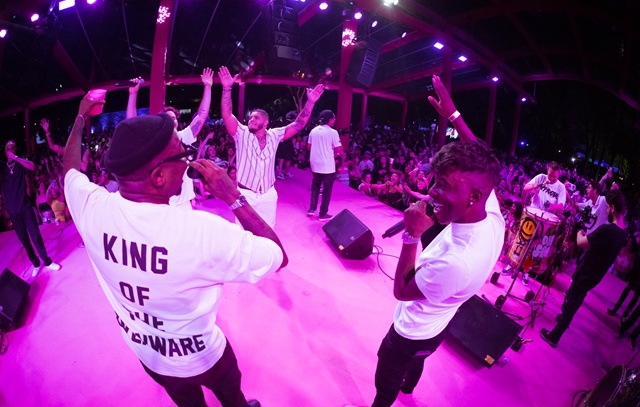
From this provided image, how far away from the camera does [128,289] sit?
1.12m

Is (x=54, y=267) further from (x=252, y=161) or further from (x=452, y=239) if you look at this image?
(x=452, y=239)

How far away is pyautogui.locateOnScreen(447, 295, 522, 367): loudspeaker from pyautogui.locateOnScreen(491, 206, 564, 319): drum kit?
1168 millimetres

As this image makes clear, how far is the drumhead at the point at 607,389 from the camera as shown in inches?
74.9

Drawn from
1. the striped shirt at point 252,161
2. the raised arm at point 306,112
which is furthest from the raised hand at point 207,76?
the raised arm at point 306,112

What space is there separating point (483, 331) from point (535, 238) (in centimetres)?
190

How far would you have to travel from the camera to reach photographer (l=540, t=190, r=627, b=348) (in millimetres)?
2740

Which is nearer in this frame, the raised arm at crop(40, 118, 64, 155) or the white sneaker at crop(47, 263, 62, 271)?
the white sneaker at crop(47, 263, 62, 271)

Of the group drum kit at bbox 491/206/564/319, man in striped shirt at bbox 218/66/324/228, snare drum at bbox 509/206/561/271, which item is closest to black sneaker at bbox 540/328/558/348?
drum kit at bbox 491/206/564/319

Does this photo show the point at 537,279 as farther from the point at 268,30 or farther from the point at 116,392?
the point at 268,30

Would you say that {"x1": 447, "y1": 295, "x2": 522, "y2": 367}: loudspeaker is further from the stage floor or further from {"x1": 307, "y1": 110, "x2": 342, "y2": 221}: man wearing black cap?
{"x1": 307, "y1": 110, "x2": 342, "y2": 221}: man wearing black cap

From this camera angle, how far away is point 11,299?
281 cm

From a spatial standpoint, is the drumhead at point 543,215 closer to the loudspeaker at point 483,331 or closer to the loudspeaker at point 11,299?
the loudspeaker at point 483,331

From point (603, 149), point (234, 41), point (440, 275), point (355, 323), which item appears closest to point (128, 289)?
point (440, 275)

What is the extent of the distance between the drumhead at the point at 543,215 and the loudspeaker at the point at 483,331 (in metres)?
1.78
